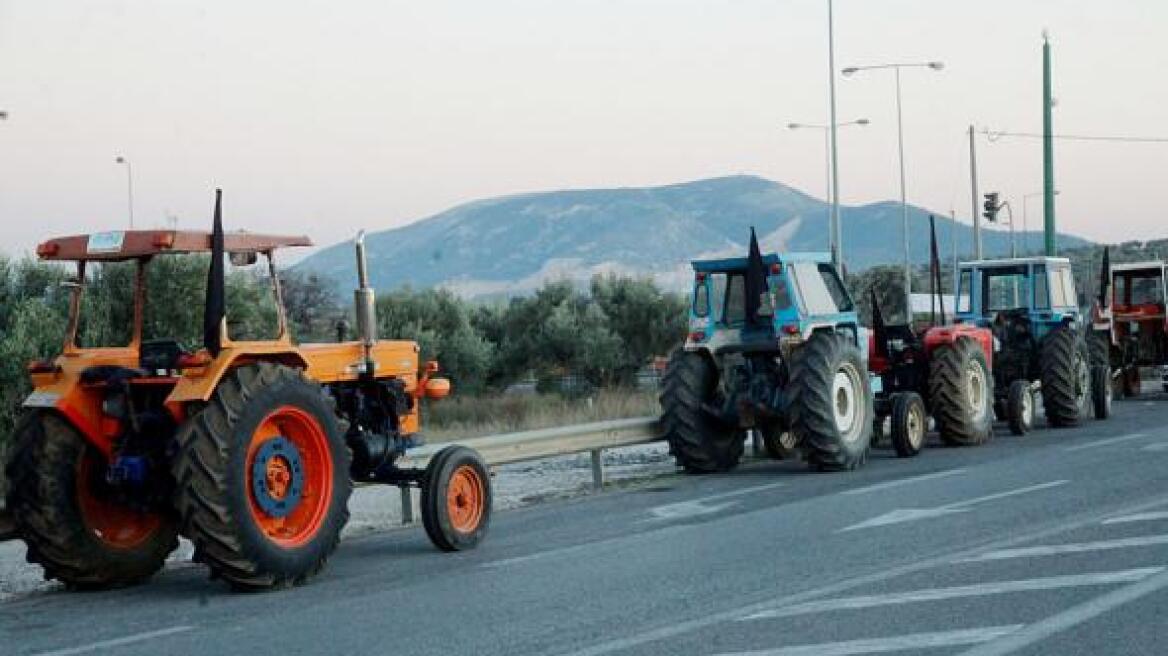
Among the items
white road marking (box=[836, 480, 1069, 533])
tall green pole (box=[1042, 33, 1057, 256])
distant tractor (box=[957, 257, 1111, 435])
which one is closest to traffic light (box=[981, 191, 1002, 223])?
tall green pole (box=[1042, 33, 1057, 256])

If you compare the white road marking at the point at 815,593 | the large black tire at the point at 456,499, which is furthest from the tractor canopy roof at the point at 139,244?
the white road marking at the point at 815,593

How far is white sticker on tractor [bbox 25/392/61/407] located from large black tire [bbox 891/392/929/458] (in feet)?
36.0

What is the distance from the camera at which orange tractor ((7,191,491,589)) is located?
34.1 ft

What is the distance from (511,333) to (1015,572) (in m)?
31.8

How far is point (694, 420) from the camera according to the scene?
1825 centimetres

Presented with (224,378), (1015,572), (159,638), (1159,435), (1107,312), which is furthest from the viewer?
(1107,312)

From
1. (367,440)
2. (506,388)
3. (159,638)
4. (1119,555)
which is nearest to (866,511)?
(1119,555)

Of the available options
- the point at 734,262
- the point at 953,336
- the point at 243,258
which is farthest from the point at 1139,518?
the point at 953,336

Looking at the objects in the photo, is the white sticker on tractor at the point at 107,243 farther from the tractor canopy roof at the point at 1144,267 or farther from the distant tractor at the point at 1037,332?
the tractor canopy roof at the point at 1144,267

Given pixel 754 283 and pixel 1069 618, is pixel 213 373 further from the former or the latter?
pixel 754 283

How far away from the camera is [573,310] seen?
41.4 meters

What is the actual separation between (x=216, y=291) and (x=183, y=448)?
1.01 metres

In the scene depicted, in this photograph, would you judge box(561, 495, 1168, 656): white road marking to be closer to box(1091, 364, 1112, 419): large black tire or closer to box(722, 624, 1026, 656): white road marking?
box(722, 624, 1026, 656): white road marking

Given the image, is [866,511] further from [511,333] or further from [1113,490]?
[511,333]
